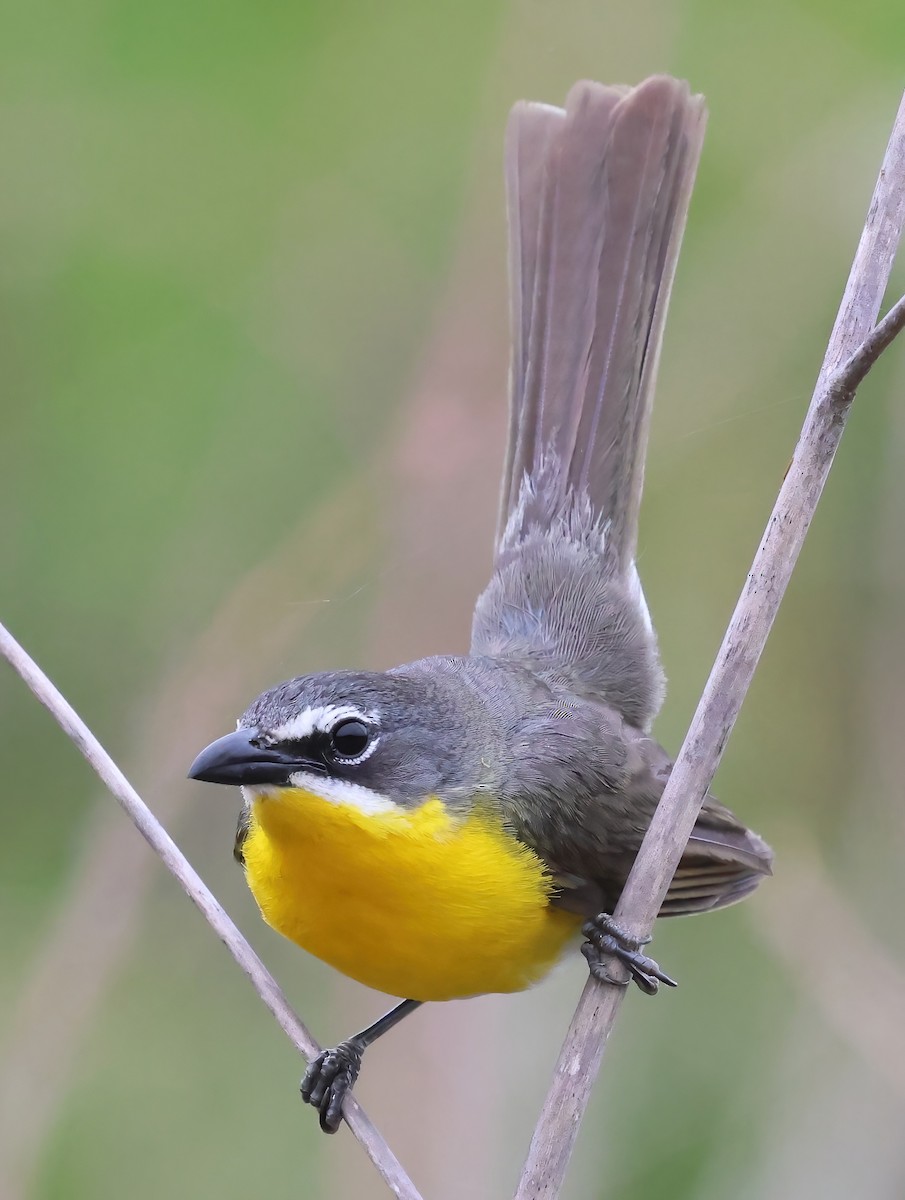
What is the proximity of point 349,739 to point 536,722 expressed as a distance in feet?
2.56

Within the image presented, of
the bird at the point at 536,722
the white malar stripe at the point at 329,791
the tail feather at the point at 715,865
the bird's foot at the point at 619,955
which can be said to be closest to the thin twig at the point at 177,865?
the bird at the point at 536,722

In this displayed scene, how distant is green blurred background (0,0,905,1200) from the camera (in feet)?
14.5

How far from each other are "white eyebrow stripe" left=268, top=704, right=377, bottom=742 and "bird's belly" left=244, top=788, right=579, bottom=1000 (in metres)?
0.12

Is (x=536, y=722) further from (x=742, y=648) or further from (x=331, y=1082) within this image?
(x=331, y=1082)

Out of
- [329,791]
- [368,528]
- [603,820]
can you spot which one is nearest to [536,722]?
[603,820]

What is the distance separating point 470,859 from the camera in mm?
3277

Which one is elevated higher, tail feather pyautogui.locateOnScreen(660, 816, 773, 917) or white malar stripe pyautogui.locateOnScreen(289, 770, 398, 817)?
white malar stripe pyautogui.locateOnScreen(289, 770, 398, 817)

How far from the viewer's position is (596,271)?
4.30 m

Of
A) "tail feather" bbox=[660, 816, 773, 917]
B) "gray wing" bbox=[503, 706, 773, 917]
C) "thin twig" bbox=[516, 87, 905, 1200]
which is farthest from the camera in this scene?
"tail feather" bbox=[660, 816, 773, 917]

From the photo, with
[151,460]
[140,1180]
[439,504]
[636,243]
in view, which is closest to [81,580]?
[151,460]

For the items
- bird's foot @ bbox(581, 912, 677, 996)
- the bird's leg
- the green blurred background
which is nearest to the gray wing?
bird's foot @ bbox(581, 912, 677, 996)

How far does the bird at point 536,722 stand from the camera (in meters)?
3.14

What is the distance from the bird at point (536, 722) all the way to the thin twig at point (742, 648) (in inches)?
8.5

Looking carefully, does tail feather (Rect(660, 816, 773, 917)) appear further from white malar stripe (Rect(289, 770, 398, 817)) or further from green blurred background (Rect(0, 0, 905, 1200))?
white malar stripe (Rect(289, 770, 398, 817))
